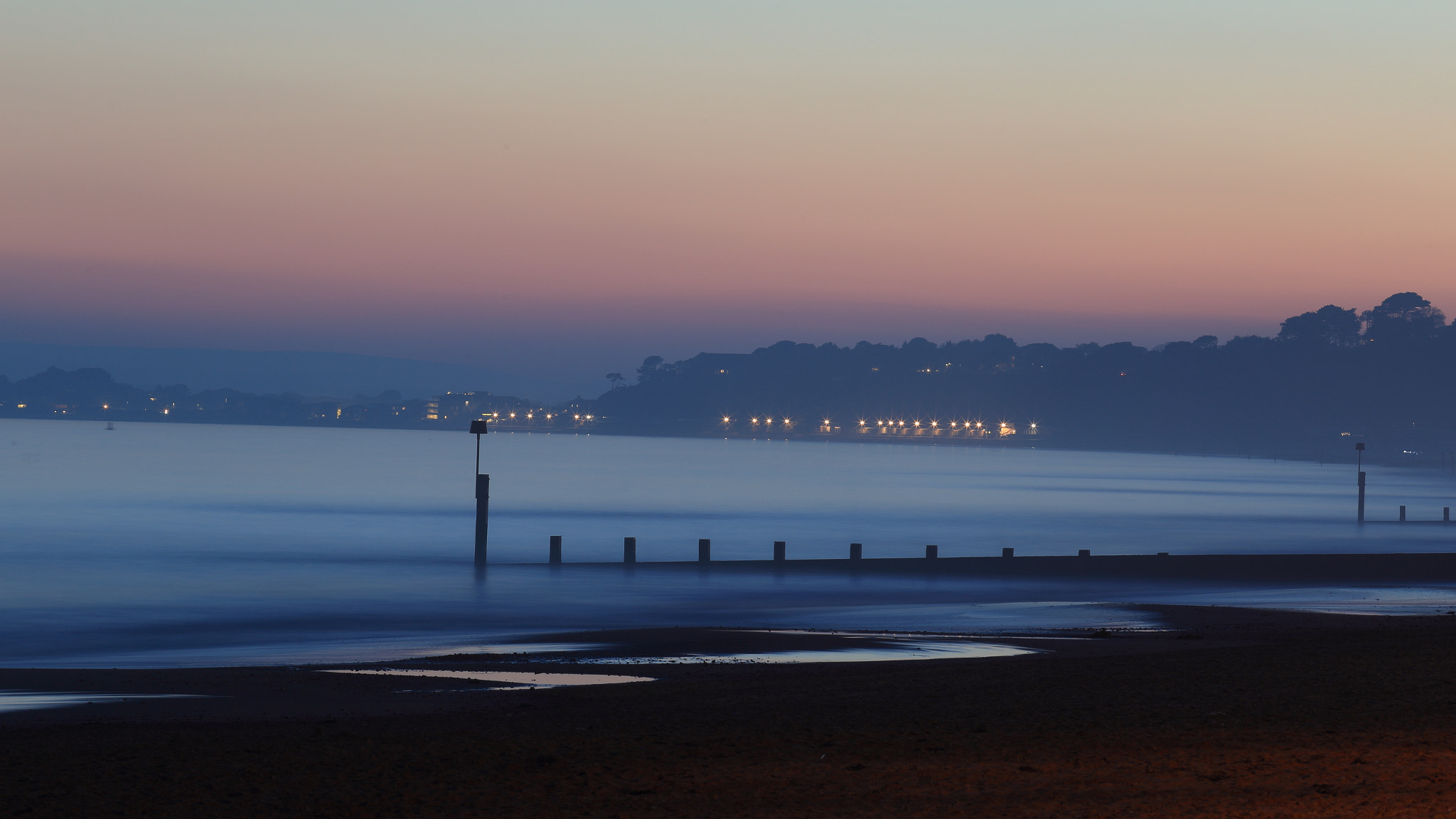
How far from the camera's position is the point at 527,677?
1794 centimetres

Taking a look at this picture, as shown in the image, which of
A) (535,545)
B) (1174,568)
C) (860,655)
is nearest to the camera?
(860,655)

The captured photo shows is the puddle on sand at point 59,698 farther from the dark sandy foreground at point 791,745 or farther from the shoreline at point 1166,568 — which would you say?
the shoreline at point 1166,568

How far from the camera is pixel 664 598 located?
33.4m

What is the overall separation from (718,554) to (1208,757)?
146 ft

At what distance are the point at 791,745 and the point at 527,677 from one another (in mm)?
7039

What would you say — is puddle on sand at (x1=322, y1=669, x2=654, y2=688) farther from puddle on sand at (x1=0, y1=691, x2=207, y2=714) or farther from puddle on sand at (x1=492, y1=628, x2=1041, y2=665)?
puddle on sand at (x1=0, y1=691, x2=207, y2=714)

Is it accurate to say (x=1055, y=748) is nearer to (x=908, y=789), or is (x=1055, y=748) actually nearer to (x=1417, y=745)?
(x=908, y=789)

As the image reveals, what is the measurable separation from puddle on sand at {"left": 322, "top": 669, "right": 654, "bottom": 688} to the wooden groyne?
19.6 m

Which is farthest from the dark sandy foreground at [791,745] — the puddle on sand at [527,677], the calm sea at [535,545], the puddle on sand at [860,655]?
the calm sea at [535,545]

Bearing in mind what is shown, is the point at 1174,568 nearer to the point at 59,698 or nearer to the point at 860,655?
the point at 860,655

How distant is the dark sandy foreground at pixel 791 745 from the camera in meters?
9.52

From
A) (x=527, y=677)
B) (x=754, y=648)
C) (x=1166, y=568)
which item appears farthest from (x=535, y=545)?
(x=527, y=677)

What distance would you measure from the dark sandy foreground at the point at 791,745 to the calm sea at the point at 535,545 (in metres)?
8.49

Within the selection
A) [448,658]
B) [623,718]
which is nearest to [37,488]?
[448,658]
